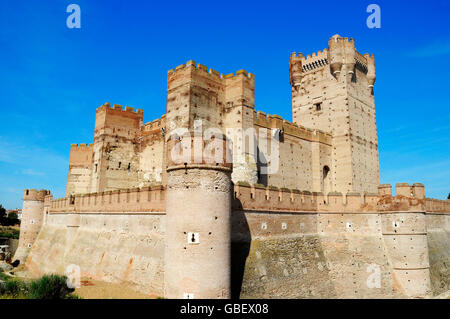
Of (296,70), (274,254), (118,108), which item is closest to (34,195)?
(118,108)

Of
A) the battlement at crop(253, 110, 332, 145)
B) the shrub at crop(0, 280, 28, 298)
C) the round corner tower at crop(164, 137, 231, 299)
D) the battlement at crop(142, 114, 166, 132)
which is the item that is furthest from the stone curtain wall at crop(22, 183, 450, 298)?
the battlement at crop(142, 114, 166, 132)

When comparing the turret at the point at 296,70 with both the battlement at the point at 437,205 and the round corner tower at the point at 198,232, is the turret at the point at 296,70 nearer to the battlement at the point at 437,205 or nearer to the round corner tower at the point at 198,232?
the battlement at the point at 437,205

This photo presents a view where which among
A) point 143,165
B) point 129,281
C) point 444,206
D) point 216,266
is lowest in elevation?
point 129,281

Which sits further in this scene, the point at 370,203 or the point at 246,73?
the point at 246,73

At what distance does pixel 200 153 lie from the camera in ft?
38.9

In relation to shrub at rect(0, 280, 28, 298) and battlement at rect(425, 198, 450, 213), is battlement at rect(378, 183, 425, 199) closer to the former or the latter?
battlement at rect(425, 198, 450, 213)

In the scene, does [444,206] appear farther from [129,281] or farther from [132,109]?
[132,109]

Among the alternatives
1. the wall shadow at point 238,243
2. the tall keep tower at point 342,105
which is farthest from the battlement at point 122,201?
the tall keep tower at point 342,105

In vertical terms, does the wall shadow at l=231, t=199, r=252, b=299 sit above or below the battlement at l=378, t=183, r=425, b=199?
below

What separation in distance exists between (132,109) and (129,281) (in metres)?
18.1

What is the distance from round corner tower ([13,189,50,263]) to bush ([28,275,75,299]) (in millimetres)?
18819

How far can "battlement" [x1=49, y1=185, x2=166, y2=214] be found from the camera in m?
15.8
